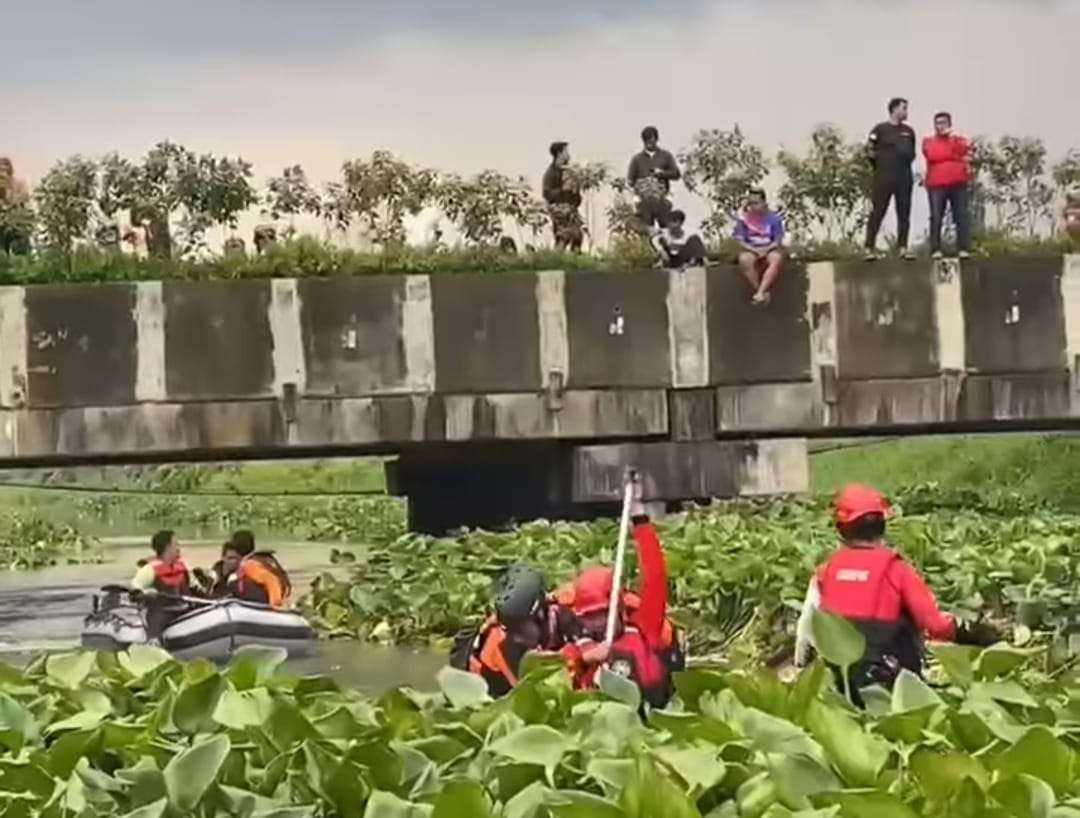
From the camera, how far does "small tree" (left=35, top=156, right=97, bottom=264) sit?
59.5ft

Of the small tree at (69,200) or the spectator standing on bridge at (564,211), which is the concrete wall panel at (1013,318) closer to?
the spectator standing on bridge at (564,211)

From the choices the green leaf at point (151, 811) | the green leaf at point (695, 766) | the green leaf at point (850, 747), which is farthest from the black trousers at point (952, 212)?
the green leaf at point (151, 811)

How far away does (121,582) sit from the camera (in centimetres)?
2167

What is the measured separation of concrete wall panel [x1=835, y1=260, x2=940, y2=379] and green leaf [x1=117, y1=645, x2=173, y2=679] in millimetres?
13742

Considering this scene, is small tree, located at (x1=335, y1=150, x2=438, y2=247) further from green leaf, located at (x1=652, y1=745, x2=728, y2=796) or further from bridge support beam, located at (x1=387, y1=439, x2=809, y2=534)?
green leaf, located at (x1=652, y1=745, x2=728, y2=796)

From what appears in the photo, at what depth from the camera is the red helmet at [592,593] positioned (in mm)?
7598

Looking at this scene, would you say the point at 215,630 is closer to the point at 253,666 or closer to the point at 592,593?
the point at 592,593

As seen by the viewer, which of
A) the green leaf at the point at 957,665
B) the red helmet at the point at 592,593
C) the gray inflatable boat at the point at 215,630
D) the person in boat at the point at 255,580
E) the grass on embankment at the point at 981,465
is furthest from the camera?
the grass on embankment at the point at 981,465


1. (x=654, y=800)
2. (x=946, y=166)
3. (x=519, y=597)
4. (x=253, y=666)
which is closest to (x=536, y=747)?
(x=654, y=800)

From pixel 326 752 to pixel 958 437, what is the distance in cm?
1874

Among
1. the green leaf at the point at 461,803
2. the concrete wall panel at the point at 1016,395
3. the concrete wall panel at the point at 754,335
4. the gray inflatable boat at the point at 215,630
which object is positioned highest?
the concrete wall panel at the point at 754,335

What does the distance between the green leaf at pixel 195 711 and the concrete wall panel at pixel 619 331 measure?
14109 millimetres

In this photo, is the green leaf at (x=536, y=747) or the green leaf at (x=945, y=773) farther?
the green leaf at (x=536, y=747)

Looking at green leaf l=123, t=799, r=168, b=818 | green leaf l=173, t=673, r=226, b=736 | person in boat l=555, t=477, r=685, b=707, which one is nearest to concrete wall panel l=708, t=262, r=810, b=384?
person in boat l=555, t=477, r=685, b=707
